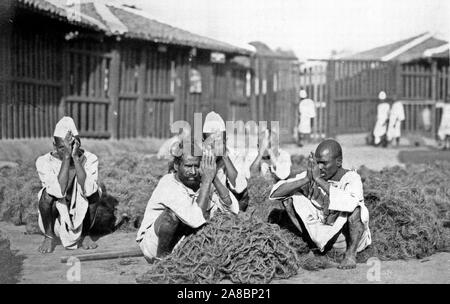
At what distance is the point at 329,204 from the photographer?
197 inches

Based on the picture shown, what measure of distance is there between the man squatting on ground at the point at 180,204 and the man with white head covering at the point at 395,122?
1401cm

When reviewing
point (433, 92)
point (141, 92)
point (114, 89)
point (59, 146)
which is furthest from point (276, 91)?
point (59, 146)

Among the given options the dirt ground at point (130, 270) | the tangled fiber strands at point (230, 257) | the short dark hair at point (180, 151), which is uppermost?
the short dark hair at point (180, 151)

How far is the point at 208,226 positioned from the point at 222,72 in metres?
12.5

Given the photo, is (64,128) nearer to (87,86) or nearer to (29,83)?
(29,83)

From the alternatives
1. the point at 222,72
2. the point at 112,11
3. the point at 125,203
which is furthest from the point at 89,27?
the point at 125,203

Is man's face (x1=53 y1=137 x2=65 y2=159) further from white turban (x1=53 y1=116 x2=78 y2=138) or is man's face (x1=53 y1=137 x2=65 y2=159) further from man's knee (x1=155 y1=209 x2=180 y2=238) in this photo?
man's knee (x1=155 y1=209 x2=180 y2=238)

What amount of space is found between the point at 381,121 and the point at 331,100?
66.6 inches

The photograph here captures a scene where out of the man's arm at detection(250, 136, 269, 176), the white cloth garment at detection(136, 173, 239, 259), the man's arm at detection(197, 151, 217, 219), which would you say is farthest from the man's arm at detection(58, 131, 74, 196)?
the man's arm at detection(250, 136, 269, 176)

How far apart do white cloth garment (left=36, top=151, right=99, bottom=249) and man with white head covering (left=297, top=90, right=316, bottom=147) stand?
1144 centimetres

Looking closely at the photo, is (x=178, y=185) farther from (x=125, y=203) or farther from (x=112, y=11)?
(x=112, y=11)

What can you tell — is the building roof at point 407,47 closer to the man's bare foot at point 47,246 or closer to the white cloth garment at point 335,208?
the white cloth garment at point 335,208

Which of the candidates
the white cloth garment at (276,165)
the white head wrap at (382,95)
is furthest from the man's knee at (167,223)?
the white head wrap at (382,95)

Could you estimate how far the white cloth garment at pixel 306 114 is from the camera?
16.9 m
